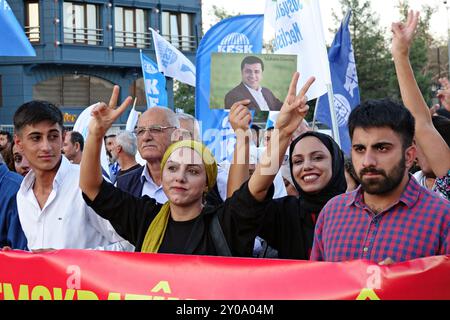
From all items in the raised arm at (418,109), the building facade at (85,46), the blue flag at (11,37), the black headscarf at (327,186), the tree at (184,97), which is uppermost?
the building facade at (85,46)

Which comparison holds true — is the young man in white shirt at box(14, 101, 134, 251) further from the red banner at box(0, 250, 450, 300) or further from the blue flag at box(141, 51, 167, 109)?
the blue flag at box(141, 51, 167, 109)

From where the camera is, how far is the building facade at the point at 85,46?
1328 inches

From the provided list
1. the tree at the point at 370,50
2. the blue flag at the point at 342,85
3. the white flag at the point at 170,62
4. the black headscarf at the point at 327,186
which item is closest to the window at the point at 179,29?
the tree at the point at 370,50

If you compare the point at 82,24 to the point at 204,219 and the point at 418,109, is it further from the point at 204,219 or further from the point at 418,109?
the point at 418,109

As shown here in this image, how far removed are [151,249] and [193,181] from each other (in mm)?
402

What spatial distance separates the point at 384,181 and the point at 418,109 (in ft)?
2.53

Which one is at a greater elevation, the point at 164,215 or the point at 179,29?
the point at 179,29

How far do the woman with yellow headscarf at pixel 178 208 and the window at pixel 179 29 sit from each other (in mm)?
33515

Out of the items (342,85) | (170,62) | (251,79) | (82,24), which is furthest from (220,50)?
(82,24)

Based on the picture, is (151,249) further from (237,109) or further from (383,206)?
(383,206)

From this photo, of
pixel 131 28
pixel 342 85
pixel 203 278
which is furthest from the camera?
pixel 131 28

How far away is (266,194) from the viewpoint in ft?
12.4

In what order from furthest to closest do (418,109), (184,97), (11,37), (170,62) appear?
(184,97), (170,62), (11,37), (418,109)

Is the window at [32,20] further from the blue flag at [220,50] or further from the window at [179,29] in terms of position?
the blue flag at [220,50]
